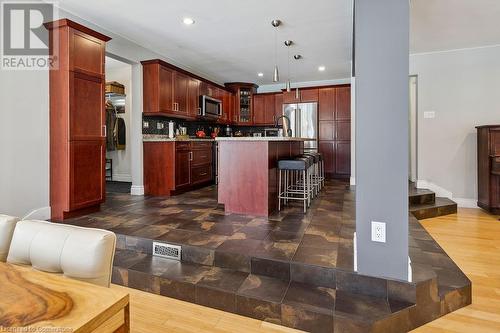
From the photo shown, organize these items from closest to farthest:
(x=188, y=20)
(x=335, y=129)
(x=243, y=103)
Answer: (x=188, y=20) < (x=335, y=129) < (x=243, y=103)

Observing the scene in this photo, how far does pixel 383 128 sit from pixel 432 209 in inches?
122

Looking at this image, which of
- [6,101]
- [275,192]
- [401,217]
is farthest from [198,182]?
[401,217]

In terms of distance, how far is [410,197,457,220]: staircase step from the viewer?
4016mm

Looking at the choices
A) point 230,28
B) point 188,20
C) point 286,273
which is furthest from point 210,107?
point 286,273

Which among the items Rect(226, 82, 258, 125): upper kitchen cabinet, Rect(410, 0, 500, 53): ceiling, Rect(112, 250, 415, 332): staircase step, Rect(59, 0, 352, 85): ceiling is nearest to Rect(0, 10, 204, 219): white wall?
Rect(59, 0, 352, 85): ceiling

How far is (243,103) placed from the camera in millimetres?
7508

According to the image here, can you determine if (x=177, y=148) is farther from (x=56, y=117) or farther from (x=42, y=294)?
(x=42, y=294)

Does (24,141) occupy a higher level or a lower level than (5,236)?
higher

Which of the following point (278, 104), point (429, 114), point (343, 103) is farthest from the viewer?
point (278, 104)

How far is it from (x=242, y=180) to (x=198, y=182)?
2278mm

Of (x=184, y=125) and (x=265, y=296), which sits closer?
(x=265, y=296)

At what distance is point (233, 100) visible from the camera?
746 cm

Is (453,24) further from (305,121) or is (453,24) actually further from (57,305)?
(57,305)

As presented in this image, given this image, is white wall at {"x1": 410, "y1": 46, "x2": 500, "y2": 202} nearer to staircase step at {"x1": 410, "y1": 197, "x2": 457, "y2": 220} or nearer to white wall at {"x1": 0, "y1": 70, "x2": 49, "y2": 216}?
staircase step at {"x1": 410, "y1": 197, "x2": 457, "y2": 220}
